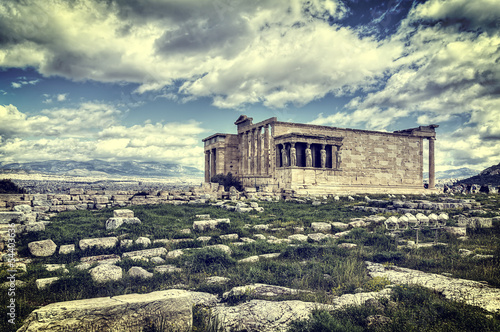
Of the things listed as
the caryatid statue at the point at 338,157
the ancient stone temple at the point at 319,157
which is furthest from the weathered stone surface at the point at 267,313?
the caryatid statue at the point at 338,157

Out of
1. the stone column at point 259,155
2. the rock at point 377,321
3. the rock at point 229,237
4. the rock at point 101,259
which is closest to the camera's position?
the rock at point 377,321

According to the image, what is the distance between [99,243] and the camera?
10.5 m

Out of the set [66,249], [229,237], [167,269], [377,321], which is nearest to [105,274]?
[167,269]

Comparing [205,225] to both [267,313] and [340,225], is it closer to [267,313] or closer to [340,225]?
[340,225]

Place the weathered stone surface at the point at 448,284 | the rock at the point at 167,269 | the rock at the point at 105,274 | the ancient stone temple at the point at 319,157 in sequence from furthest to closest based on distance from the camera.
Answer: the ancient stone temple at the point at 319,157 < the rock at the point at 167,269 < the rock at the point at 105,274 < the weathered stone surface at the point at 448,284

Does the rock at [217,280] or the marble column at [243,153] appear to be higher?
the marble column at [243,153]

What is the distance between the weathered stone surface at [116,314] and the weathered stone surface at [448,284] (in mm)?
4903

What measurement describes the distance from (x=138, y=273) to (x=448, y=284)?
682 cm

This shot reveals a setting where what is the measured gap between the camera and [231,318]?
5.15 meters

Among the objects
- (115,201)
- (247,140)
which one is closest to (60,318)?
(115,201)

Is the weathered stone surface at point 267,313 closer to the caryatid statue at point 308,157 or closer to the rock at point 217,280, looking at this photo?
the rock at point 217,280

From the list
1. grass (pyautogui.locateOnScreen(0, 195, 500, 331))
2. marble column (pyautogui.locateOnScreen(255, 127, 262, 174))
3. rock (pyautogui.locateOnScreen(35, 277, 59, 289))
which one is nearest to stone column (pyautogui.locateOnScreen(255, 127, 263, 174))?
marble column (pyautogui.locateOnScreen(255, 127, 262, 174))

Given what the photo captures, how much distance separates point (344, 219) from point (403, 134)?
29.2 metres

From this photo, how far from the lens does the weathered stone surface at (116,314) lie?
4.00 m
